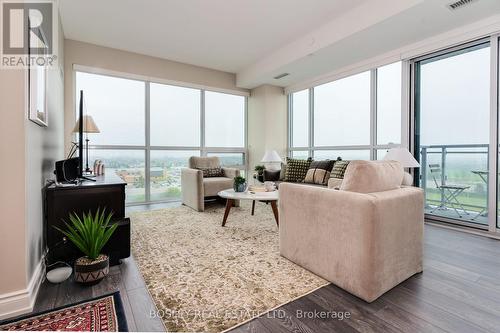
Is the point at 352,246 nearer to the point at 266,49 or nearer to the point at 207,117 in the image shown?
the point at 266,49

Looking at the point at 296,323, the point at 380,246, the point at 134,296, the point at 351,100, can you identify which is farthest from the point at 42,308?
the point at 351,100

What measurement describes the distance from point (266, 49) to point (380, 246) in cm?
413

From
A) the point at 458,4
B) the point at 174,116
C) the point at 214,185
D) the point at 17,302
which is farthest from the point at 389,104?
the point at 17,302

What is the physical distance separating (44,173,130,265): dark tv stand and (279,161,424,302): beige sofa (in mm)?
1539

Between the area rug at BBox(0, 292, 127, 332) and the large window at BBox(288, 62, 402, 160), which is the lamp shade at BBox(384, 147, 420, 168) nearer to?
the large window at BBox(288, 62, 402, 160)

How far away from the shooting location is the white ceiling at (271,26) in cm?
312

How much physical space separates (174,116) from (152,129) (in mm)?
560

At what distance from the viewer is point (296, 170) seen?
15.3 feet

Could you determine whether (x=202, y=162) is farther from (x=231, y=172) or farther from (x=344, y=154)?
(x=344, y=154)

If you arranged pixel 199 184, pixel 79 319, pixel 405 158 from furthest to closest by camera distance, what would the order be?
pixel 199 184 → pixel 405 158 → pixel 79 319

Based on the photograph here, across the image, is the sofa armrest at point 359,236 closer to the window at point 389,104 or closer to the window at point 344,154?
the window at point 389,104

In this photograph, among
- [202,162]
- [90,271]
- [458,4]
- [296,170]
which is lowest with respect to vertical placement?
[90,271]

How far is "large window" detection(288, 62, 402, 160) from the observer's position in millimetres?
4223

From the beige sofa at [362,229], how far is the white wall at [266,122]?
3950 millimetres
